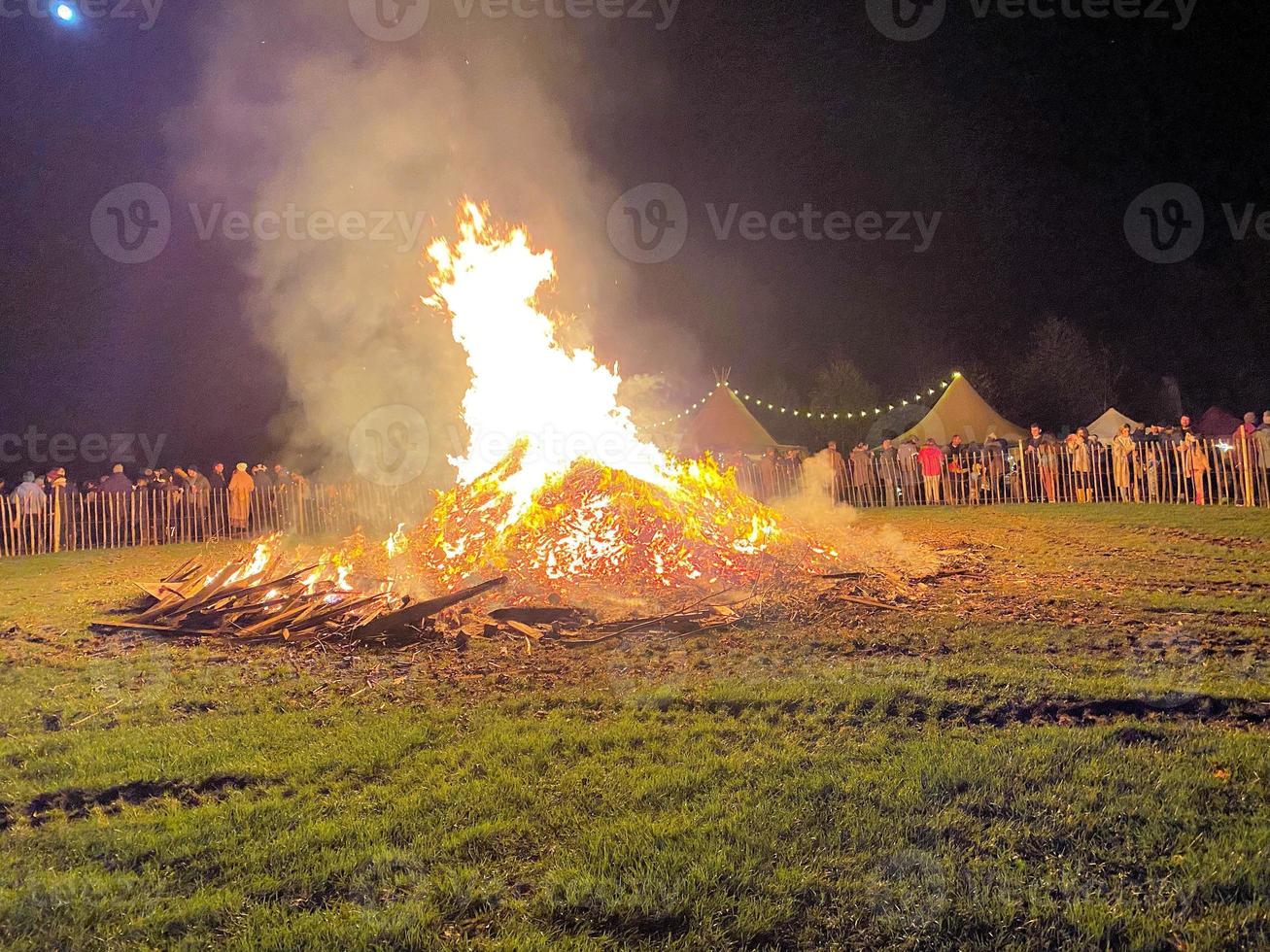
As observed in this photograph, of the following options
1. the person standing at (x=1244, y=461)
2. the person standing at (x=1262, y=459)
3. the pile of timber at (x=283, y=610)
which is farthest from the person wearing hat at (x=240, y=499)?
the person standing at (x=1262, y=459)

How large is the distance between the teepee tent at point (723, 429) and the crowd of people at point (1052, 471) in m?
4.48

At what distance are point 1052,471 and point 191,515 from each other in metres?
20.0

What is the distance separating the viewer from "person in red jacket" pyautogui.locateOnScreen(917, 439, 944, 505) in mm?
18656

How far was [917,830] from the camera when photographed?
3.43 metres

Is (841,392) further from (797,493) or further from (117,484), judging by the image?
(117,484)

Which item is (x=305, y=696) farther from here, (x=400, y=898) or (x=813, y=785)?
(x=813, y=785)

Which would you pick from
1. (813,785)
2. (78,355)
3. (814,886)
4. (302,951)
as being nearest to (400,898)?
(302,951)

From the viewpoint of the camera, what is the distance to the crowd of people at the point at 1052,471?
595 inches

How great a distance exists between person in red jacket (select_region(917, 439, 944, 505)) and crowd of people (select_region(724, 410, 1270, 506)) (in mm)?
24

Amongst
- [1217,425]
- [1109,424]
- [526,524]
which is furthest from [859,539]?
[1217,425]

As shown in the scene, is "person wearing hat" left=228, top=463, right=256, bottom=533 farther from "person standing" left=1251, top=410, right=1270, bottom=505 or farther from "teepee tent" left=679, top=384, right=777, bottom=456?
"person standing" left=1251, top=410, right=1270, bottom=505

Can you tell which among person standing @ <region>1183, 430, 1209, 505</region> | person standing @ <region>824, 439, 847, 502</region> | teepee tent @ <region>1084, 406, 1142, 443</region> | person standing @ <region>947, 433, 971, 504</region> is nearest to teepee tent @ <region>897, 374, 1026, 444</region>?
teepee tent @ <region>1084, 406, 1142, 443</region>

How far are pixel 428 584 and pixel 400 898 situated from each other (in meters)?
6.29

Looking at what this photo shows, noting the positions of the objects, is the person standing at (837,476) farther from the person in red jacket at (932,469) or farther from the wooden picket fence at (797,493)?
the person in red jacket at (932,469)
